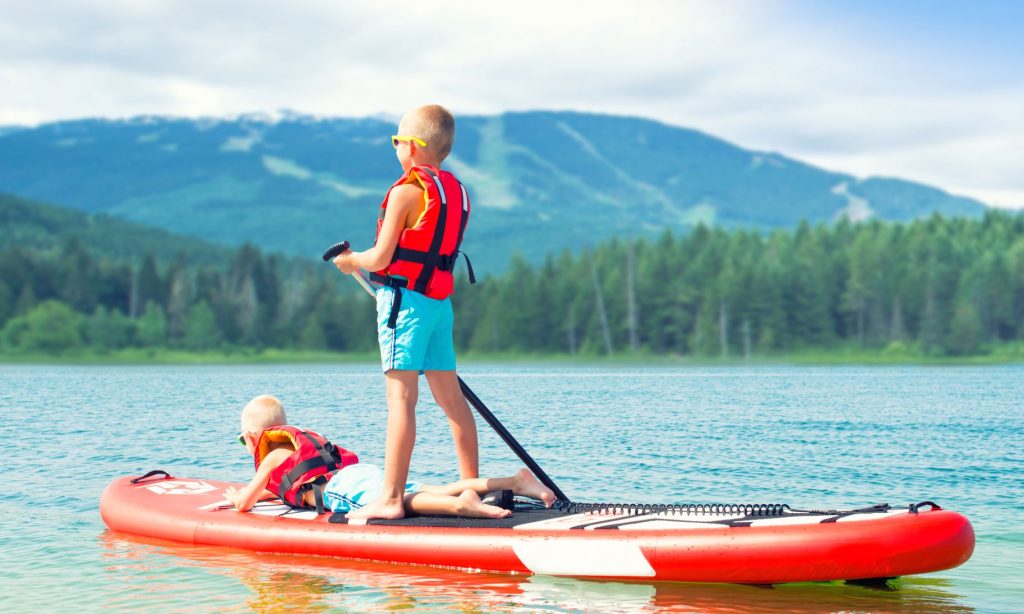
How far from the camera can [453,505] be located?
7.86 meters

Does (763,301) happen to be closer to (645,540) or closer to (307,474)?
(307,474)

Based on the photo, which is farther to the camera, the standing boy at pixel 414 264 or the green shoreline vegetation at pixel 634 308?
the green shoreline vegetation at pixel 634 308

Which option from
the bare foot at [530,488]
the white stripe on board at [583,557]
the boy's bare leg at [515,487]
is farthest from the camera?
the bare foot at [530,488]

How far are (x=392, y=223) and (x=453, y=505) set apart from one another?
2.08m

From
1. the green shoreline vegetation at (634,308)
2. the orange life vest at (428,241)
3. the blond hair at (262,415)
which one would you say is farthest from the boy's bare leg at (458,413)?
the green shoreline vegetation at (634,308)

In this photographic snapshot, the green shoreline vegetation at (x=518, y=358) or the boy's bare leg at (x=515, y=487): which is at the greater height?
the boy's bare leg at (x=515, y=487)

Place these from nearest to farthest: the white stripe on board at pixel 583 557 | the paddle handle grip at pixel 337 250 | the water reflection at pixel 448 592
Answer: the water reflection at pixel 448 592
the white stripe on board at pixel 583 557
the paddle handle grip at pixel 337 250

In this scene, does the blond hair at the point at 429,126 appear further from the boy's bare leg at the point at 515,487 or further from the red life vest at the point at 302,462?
the red life vest at the point at 302,462

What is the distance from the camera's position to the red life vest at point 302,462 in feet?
27.8

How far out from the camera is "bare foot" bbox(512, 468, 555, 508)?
8.00m

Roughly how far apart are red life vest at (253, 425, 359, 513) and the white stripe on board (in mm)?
1801

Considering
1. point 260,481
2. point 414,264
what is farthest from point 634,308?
point 414,264

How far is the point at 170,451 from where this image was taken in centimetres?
1703

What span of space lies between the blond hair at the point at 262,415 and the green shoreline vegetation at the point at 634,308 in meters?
83.6
